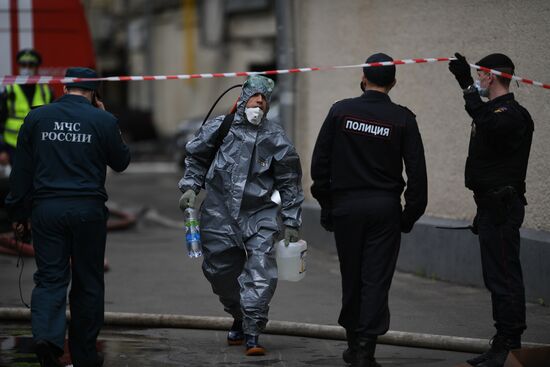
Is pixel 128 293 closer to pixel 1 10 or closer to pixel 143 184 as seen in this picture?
pixel 1 10

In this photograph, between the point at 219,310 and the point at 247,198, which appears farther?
the point at 219,310

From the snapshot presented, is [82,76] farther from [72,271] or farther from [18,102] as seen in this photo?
[18,102]

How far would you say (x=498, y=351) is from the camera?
22.5ft

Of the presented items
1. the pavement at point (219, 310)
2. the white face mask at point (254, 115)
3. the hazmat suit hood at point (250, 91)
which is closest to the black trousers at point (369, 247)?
the pavement at point (219, 310)

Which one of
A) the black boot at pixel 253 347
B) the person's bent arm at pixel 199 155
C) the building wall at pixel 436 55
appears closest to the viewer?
the black boot at pixel 253 347

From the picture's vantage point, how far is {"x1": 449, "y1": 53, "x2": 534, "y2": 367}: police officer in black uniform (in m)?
6.78

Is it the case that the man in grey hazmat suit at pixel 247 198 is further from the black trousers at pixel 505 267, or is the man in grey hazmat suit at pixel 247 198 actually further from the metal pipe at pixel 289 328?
the black trousers at pixel 505 267

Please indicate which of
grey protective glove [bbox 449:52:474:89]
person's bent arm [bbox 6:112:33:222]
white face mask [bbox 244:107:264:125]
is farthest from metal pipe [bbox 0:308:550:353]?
grey protective glove [bbox 449:52:474:89]

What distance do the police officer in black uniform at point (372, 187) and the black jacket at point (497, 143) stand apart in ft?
1.09

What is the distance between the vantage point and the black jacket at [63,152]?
6824 millimetres

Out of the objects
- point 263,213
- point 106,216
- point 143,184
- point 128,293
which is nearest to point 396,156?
point 263,213

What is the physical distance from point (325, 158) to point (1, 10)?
24.0 feet

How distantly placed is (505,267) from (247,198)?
1682mm

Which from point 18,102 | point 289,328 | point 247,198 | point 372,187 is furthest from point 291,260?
point 18,102
